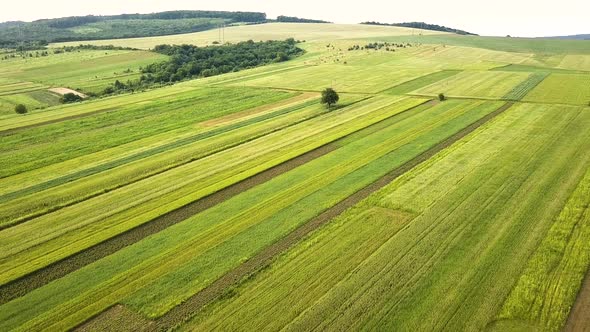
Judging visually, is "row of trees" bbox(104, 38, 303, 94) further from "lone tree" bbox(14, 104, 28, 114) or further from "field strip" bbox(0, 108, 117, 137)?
"field strip" bbox(0, 108, 117, 137)

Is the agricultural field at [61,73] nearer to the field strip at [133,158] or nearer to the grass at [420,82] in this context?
the field strip at [133,158]

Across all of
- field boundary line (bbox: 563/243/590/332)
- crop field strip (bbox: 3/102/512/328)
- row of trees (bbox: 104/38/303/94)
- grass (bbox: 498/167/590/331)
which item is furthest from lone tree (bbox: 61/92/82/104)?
field boundary line (bbox: 563/243/590/332)

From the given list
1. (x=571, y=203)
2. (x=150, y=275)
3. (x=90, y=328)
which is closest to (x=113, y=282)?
(x=150, y=275)

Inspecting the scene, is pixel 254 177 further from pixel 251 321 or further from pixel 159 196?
pixel 251 321

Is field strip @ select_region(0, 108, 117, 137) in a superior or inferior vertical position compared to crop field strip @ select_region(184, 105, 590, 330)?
inferior

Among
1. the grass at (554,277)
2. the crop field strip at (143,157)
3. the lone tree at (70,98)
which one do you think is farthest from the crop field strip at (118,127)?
the grass at (554,277)

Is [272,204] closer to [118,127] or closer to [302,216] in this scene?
[302,216]
